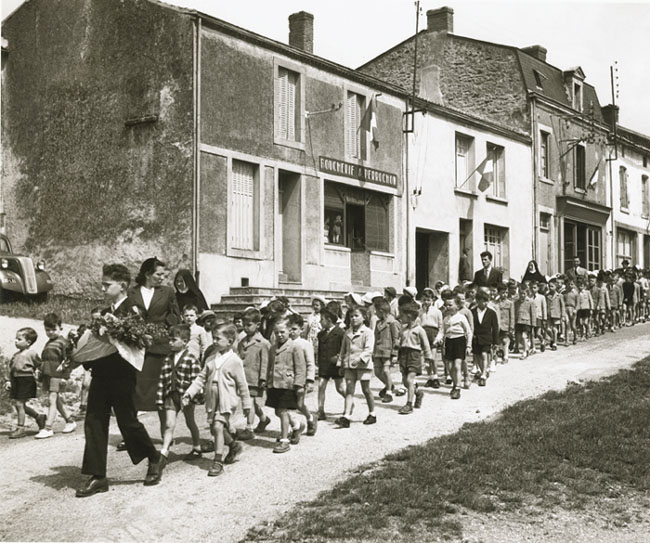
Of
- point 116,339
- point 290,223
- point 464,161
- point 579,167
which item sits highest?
point 579,167

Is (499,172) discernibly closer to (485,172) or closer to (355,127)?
(485,172)

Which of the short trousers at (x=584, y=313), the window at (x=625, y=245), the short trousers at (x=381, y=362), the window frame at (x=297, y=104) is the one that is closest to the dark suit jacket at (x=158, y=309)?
the short trousers at (x=381, y=362)

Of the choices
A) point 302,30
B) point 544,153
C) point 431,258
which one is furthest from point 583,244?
point 302,30

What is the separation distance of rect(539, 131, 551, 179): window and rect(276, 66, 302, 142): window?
12.7 m

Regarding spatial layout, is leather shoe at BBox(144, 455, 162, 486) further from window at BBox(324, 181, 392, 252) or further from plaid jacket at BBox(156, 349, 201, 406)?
window at BBox(324, 181, 392, 252)

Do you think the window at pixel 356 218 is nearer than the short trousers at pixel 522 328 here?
No

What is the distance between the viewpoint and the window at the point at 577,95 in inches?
1323

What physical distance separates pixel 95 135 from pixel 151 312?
12188 mm

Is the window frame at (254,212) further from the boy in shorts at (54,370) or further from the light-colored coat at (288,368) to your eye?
the light-colored coat at (288,368)

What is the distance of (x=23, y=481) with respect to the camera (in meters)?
8.18

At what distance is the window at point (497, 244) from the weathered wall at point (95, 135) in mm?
12642

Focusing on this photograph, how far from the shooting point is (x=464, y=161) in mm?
26516

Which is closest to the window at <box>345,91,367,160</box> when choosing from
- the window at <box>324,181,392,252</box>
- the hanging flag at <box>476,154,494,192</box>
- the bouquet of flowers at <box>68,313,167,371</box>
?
the window at <box>324,181,392,252</box>

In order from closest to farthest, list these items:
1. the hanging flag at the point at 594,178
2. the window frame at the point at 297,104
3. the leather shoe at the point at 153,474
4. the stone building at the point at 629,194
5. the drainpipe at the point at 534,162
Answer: the leather shoe at the point at 153,474 → the window frame at the point at 297,104 → the drainpipe at the point at 534,162 → the hanging flag at the point at 594,178 → the stone building at the point at 629,194
